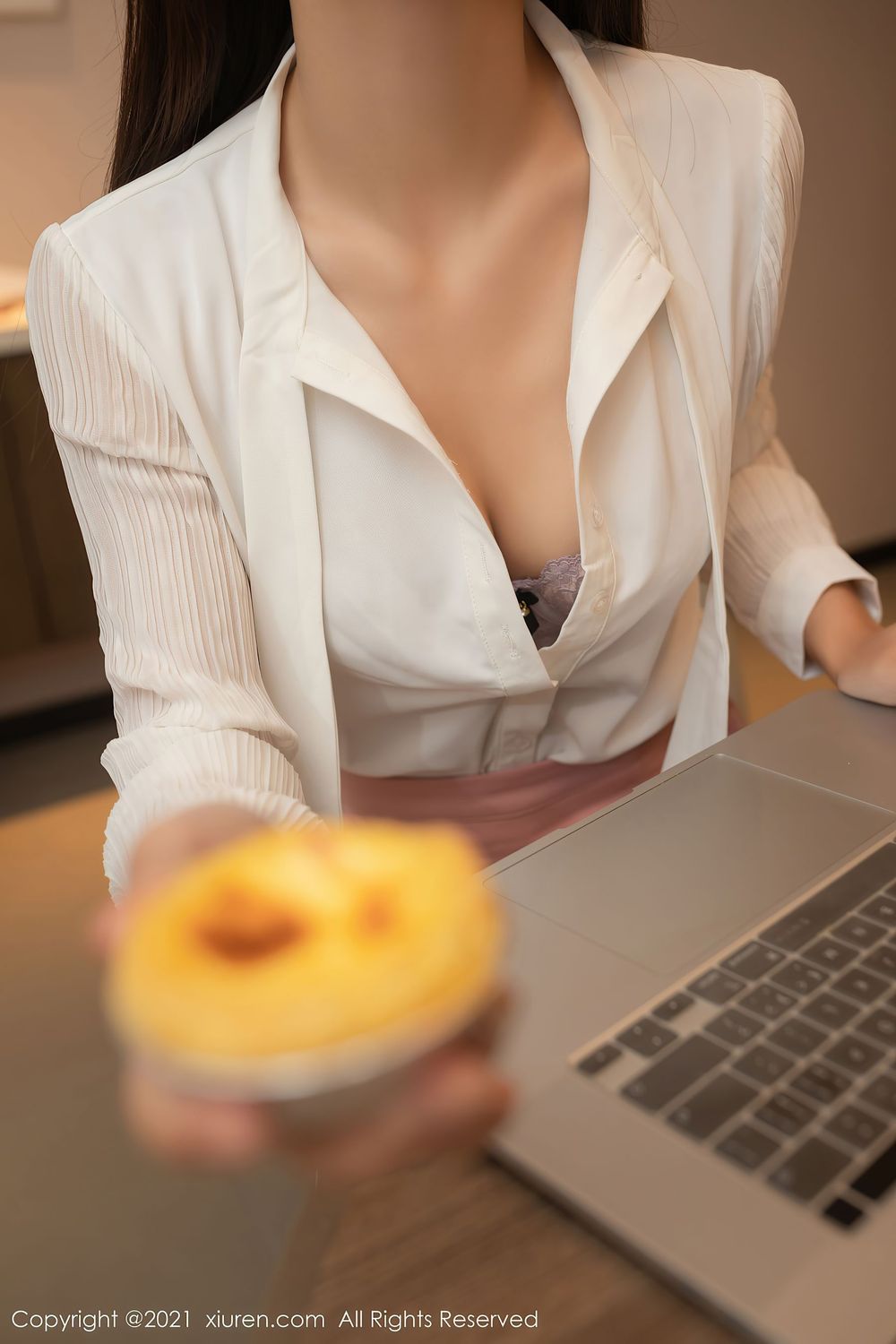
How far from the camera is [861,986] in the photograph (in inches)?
18.8

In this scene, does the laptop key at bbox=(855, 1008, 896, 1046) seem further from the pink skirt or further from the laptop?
the pink skirt

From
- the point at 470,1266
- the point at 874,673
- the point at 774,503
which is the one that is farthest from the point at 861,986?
the point at 774,503

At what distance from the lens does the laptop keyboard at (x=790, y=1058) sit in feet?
1.29

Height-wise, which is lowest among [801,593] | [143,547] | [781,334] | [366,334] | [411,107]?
[781,334]

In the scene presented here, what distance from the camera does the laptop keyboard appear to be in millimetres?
393

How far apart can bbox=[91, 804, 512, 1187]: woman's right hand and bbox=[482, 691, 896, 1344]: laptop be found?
8 cm

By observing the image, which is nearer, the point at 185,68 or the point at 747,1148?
the point at 747,1148

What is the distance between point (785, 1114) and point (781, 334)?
250 cm

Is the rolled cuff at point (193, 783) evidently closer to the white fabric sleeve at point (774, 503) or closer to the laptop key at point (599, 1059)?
the laptop key at point (599, 1059)

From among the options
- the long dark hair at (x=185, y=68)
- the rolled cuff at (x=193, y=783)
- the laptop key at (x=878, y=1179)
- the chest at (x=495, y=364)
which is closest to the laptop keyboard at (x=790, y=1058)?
the laptop key at (x=878, y=1179)

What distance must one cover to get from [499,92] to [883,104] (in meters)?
2.21

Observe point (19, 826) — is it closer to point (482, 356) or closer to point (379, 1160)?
point (482, 356)

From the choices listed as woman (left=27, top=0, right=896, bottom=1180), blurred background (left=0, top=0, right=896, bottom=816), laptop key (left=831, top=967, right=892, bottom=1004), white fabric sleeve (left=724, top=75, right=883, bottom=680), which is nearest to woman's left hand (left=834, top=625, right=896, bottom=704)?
woman (left=27, top=0, right=896, bottom=1180)

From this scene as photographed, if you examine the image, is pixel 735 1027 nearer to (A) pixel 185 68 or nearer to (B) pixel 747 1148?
(B) pixel 747 1148
